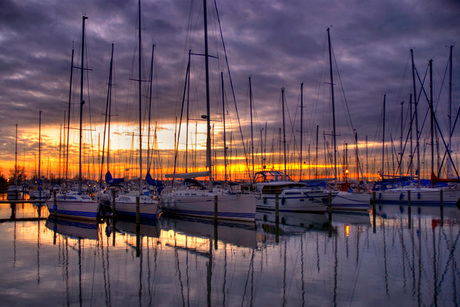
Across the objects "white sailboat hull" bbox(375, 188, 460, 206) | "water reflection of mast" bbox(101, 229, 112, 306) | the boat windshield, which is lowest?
"water reflection of mast" bbox(101, 229, 112, 306)

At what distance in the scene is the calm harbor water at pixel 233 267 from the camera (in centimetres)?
1036

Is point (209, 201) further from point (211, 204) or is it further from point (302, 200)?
point (302, 200)

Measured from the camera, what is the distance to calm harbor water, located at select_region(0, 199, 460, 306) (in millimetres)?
10359

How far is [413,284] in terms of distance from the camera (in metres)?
11.3

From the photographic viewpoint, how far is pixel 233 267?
→ 1382 centimetres

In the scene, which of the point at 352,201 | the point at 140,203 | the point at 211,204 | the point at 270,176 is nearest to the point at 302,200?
the point at 352,201

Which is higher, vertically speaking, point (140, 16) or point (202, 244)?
point (140, 16)

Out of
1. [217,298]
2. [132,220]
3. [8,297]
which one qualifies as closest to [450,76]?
[132,220]

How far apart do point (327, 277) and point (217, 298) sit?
3878mm

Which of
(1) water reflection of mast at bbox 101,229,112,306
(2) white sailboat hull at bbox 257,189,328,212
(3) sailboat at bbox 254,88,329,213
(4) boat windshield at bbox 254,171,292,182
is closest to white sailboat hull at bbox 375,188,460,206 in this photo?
(2) white sailboat hull at bbox 257,189,328,212

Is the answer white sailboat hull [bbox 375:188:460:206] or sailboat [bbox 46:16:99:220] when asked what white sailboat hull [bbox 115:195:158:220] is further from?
white sailboat hull [bbox 375:188:460:206]

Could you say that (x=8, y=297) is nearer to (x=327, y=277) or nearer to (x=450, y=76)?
(x=327, y=277)

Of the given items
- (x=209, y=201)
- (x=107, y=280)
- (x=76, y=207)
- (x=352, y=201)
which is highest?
(x=209, y=201)

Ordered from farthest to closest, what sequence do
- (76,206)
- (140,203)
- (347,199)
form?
1. (347,199)
2. (76,206)
3. (140,203)
